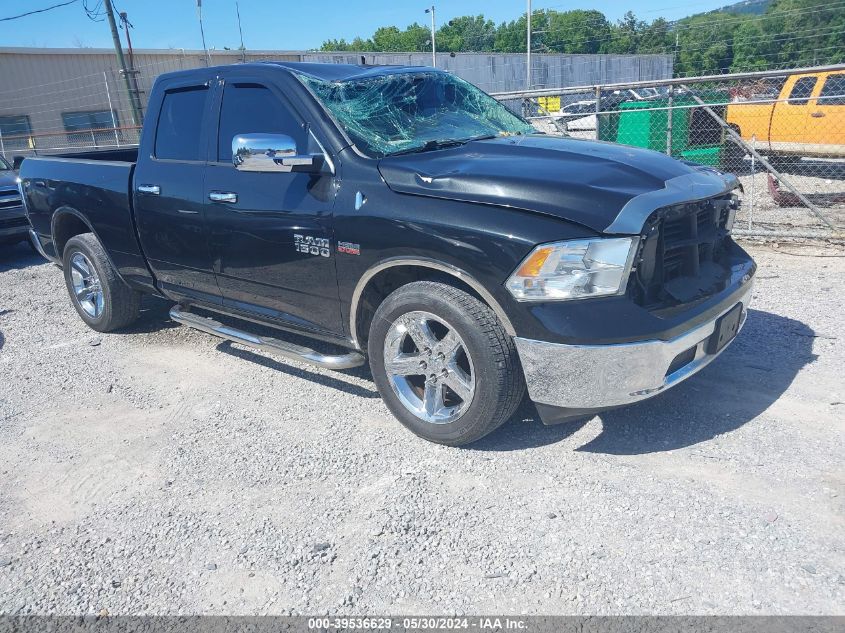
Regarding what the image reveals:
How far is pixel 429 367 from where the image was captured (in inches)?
137

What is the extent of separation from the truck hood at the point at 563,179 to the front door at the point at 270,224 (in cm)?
57

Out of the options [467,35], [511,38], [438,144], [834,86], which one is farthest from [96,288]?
[467,35]

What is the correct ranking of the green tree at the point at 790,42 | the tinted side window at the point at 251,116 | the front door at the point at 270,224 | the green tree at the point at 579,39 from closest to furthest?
the front door at the point at 270,224, the tinted side window at the point at 251,116, the green tree at the point at 790,42, the green tree at the point at 579,39

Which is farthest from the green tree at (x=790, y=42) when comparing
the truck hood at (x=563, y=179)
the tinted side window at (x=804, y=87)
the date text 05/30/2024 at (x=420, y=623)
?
the date text 05/30/2024 at (x=420, y=623)

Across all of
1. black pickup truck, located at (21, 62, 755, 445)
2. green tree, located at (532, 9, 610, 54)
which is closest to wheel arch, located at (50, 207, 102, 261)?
black pickup truck, located at (21, 62, 755, 445)

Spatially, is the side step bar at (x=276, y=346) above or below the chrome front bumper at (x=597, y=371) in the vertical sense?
below

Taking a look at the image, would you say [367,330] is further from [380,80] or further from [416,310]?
[380,80]

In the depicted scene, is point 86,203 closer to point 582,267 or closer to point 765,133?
point 582,267

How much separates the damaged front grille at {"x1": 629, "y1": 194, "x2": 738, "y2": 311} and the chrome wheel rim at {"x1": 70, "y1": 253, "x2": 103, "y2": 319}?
4.53 metres

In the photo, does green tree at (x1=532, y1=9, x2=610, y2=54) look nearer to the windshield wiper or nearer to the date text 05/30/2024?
the windshield wiper

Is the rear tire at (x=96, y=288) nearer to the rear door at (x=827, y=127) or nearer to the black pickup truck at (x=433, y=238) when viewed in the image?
the black pickup truck at (x=433, y=238)

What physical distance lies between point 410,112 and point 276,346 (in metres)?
1.67

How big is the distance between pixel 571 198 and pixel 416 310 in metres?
0.93

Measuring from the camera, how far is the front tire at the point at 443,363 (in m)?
3.20
